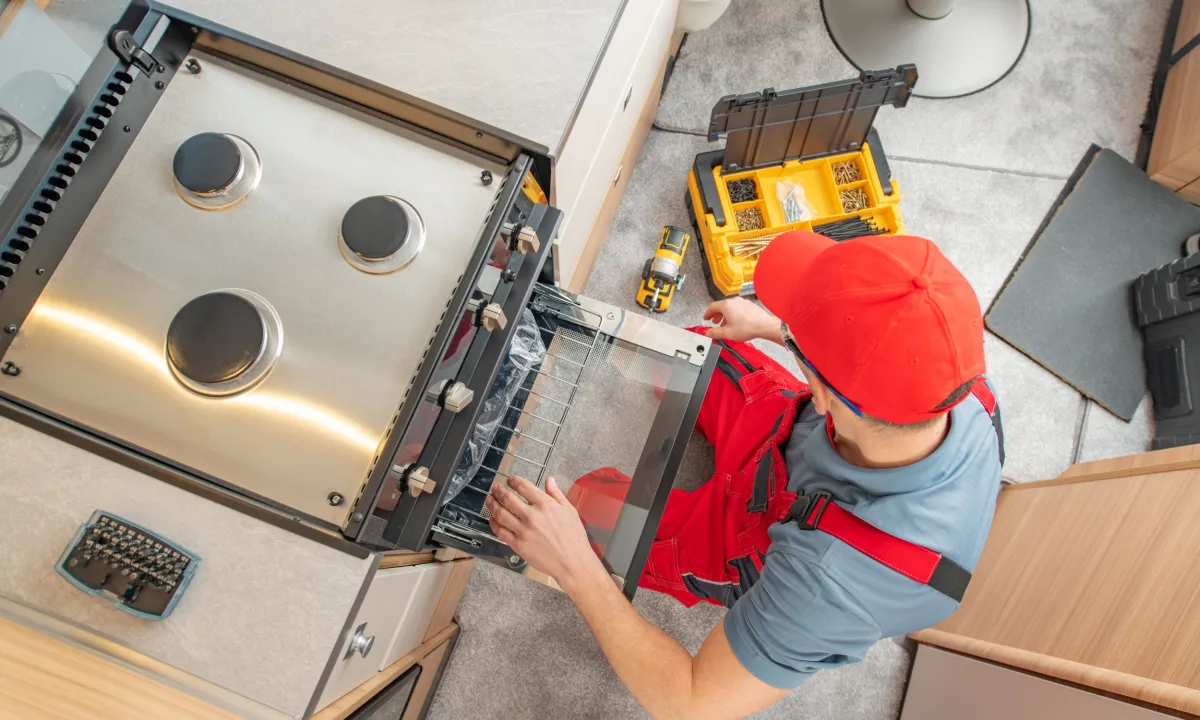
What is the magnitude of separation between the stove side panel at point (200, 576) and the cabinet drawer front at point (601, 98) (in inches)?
22.6

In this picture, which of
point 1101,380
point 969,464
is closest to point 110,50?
point 969,464

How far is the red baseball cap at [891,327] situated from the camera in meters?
0.74

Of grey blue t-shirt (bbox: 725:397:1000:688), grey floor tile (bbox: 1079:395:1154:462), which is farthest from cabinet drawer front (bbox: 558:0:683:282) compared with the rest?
grey floor tile (bbox: 1079:395:1154:462)

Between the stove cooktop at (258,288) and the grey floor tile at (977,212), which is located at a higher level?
the grey floor tile at (977,212)

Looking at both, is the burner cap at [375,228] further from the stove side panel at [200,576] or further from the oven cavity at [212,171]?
the stove side panel at [200,576]

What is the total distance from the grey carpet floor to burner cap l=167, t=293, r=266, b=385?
94 centimetres

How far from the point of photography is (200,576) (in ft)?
2.37

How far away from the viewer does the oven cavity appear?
31.6 inches

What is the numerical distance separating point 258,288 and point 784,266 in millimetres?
702

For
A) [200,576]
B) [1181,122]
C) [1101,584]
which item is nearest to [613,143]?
[200,576]

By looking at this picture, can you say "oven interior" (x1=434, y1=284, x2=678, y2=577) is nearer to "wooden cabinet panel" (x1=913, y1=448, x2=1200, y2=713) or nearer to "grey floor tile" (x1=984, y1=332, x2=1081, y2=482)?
"wooden cabinet panel" (x1=913, y1=448, x2=1200, y2=713)

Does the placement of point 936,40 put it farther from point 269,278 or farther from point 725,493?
point 269,278

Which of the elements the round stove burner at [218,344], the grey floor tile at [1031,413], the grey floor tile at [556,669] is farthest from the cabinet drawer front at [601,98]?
the grey floor tile at [1031,413]

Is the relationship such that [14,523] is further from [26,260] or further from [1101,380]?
[1101,380]
